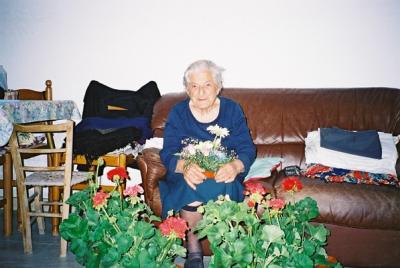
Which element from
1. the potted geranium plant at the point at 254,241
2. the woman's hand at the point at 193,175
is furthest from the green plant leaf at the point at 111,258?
the woman's hand at the point at 193,175

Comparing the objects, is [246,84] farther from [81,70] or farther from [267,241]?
[267,241]

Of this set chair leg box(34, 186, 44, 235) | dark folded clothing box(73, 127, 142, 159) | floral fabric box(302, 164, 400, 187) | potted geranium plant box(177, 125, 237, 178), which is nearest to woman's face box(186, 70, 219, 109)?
potted geranium plant box(177, 125, 237, 178)

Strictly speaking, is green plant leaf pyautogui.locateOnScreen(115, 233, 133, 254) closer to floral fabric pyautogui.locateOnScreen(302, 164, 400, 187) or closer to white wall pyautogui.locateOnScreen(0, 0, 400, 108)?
floral fabric pyautogui.locateOnScreen(302, 164, 400, 187)

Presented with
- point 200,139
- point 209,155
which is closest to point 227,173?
point 209,155

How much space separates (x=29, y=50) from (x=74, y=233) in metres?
2.42

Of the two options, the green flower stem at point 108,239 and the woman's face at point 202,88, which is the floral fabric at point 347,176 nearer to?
the woman's face at point 202,88

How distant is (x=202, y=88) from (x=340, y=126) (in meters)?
1.12

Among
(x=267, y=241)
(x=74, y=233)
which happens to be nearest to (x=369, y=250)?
(x=267, y=241)

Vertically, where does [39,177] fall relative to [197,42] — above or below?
below

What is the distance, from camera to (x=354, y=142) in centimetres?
187

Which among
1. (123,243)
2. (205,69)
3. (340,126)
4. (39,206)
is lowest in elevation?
(39,206)

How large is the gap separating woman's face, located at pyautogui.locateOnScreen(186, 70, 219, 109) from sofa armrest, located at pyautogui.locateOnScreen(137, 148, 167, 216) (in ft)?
1.46

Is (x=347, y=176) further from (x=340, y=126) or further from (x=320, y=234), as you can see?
(x=320, y=234)

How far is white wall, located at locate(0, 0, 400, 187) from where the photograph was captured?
7.89ft
